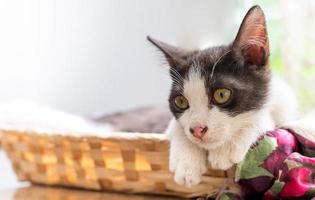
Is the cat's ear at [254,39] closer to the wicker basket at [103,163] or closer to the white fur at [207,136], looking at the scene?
the white fur at [207,136]

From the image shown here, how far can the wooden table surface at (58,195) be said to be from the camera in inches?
45.3

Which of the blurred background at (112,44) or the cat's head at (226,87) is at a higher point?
the cat's head at (226,87)

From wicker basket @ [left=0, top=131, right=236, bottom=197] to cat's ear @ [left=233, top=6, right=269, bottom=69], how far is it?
9.3 inches

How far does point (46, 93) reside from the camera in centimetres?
206

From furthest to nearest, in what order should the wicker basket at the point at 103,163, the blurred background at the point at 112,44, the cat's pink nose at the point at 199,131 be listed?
1. the blurred background at the point at 112,44
2. the wicker basket at the point at 103,163
3. the cat's pink nose at the point at 199,131

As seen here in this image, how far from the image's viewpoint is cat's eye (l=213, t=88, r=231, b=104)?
963mm

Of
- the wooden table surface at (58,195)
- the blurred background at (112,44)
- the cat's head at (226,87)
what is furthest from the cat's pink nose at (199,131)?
the blurred background at (112,44)

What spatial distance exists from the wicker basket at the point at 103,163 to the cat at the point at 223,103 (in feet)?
0.18

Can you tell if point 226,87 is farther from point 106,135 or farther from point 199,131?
point 106,135

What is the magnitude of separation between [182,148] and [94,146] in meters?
0.25

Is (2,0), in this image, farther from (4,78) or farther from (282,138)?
(282,138)

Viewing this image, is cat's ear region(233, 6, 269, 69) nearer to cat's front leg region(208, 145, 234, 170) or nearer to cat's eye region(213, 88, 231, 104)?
cat's eye region(213, 88, 231, 104)

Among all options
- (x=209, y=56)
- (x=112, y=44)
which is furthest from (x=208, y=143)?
(x=112, y=44)

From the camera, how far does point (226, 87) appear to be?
96cm
